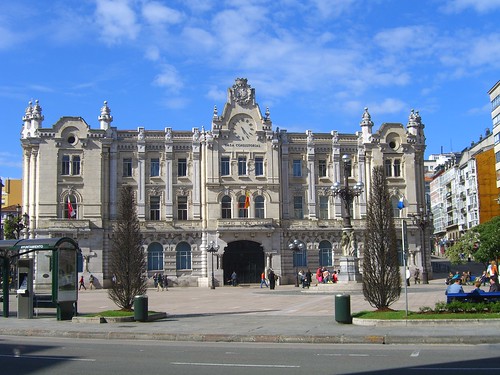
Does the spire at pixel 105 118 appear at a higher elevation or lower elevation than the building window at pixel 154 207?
higher

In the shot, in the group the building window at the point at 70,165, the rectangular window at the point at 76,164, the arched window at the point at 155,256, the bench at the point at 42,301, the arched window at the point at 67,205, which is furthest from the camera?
the rectangular window at the point at 76,164

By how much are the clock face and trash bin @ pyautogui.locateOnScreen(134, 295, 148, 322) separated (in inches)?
→ 1733

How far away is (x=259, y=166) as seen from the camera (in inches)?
2603

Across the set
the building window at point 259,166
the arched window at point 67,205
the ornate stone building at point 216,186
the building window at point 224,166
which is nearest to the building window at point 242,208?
the ornate stone building at point 216,186

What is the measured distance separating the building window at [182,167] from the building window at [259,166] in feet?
23.8

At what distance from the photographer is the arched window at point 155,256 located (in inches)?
2505

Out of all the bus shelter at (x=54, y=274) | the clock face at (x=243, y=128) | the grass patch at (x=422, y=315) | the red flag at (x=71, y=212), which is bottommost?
the grass patch at (x=422, y=315)

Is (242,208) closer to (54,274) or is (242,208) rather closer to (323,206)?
(323,206)

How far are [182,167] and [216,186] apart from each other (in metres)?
4.32

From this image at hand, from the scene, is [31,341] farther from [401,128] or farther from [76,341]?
[401,128]

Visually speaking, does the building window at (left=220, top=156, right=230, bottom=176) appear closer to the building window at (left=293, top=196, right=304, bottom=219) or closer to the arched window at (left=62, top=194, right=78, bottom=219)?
the building window at (left=293, top=196, right=304, bottom=219)

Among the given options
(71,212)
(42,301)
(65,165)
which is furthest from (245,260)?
(42,301)

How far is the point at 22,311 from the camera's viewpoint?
84.4 ft

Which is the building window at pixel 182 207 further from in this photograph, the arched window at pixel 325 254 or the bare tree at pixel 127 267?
the bare tree at pixel 127 267
